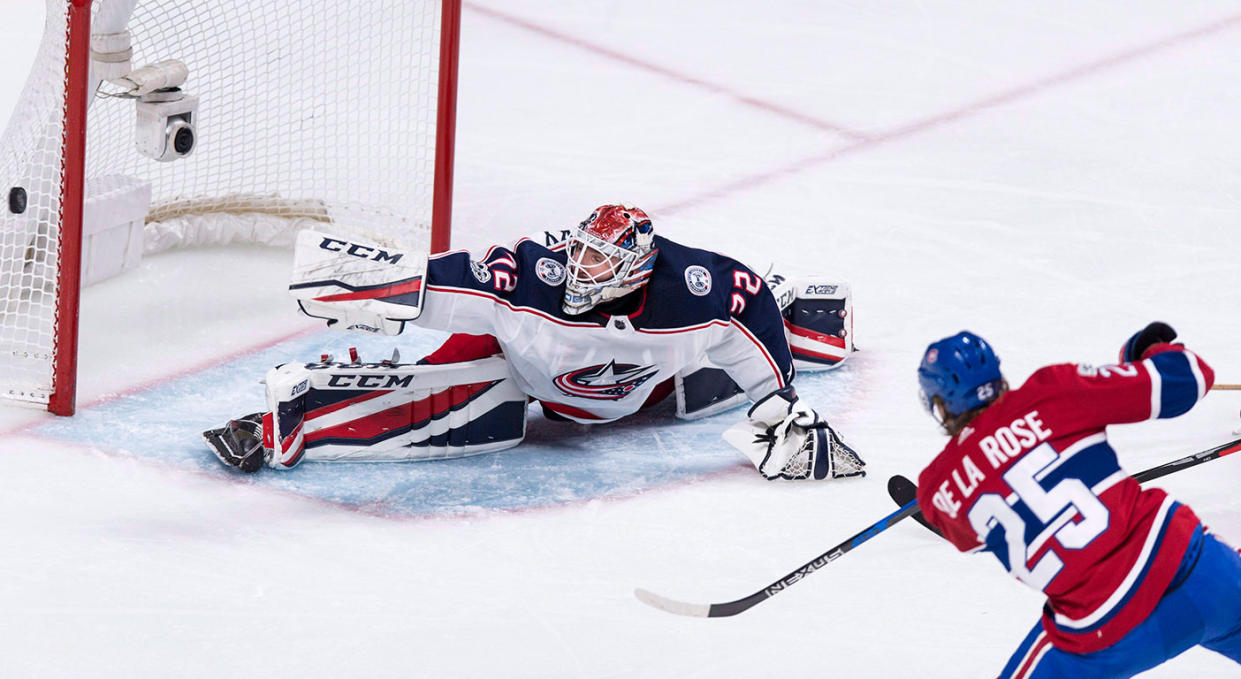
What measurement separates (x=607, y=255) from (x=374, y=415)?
0.70 metres

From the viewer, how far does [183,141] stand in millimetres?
4598

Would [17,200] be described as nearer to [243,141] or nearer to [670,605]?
[243,141]

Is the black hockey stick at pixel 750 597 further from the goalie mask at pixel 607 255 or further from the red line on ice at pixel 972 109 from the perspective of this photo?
the red line on ice at pixel 972 109

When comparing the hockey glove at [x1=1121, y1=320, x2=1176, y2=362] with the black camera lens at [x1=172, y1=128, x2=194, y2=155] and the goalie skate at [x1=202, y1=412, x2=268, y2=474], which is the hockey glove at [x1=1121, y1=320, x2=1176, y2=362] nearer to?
the goalie skate at [x1=202, y1=412, x2=268, y2=474]

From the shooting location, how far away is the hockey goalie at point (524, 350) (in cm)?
→ 377

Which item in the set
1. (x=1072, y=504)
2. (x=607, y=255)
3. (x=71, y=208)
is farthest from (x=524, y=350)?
(x=1072, y=504)

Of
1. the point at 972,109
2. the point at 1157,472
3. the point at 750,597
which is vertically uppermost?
the point at 972,109

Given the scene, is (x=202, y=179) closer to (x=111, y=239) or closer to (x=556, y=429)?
(x=111, y=239)

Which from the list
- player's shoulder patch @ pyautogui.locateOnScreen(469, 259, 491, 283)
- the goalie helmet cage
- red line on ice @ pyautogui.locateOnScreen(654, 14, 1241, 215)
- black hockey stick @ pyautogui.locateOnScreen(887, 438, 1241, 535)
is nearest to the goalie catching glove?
black hockey stick @ pyautogui.locateOnScreen(887, 438, 1241, 535)

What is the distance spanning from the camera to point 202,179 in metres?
5.15

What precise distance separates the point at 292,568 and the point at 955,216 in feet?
Result: 9.58

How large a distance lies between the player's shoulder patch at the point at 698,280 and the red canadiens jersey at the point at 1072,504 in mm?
1356

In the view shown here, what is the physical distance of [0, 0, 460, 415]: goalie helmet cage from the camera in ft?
14.0

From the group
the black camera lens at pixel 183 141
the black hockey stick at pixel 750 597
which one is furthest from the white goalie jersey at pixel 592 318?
the black camera lens at pixel 183 141
